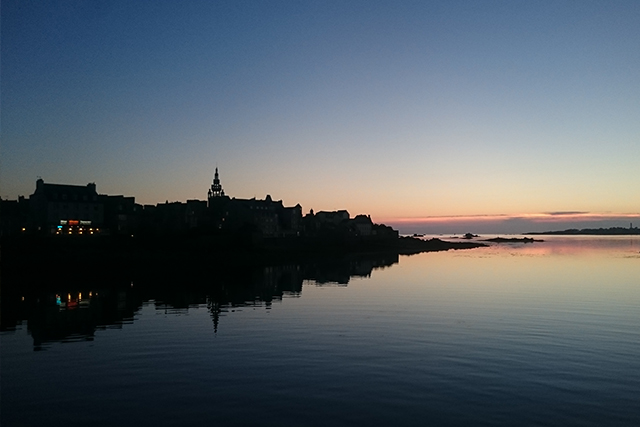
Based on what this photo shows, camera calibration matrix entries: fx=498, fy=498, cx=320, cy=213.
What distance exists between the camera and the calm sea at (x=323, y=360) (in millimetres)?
16250

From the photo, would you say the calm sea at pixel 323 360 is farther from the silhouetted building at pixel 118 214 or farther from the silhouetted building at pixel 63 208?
the silhouetted building at pixel 118 214

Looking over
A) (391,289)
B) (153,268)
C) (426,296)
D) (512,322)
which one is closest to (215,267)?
(153,268)

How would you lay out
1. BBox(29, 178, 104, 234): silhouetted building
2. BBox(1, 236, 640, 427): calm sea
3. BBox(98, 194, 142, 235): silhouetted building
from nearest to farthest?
BBox(1, 236, 640, 427): calm sea → BBox(29, 178, 104, 234): silhouetted building → BBox(98, 194, 142, 235): silhouetted building

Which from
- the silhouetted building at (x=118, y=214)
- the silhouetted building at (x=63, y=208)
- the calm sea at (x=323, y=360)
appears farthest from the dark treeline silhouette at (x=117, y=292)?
the silhouetted building at (x=118, y=214)

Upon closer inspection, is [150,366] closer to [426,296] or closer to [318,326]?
[318,326]

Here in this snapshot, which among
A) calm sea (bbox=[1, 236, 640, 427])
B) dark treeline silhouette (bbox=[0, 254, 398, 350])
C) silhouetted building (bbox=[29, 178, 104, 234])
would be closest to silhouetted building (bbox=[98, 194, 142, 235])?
silhouetted building (bbox=[29, 178, 104, 234])

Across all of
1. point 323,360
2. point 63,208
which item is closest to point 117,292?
point 323,360

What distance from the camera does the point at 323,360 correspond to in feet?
76.1

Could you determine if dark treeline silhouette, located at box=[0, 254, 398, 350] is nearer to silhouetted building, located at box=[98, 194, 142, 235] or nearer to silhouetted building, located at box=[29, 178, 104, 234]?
silhouetted building, located at box=[29, 178, 104, 234]

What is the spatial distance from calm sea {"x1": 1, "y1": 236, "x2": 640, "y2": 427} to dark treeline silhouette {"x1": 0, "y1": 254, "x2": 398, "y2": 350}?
1.22 feet

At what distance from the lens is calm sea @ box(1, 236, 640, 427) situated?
53.3ft

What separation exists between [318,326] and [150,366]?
12.6m

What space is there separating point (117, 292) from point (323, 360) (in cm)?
3575

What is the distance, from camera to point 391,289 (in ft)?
180
